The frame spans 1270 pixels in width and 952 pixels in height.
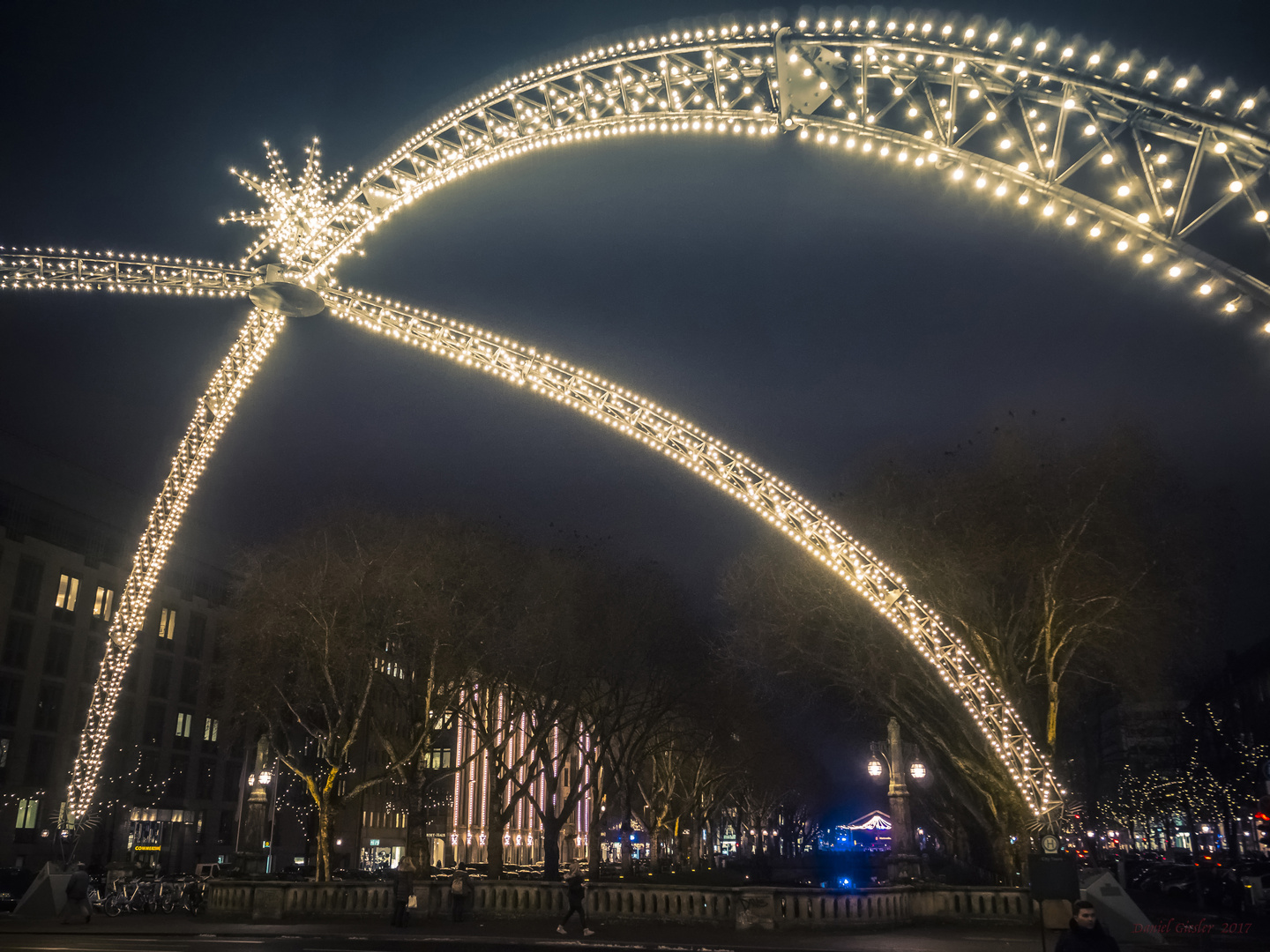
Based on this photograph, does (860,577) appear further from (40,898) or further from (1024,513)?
(40,898)

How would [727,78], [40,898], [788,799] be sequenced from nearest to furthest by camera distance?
[727,78] < [40,898] < [788,799]

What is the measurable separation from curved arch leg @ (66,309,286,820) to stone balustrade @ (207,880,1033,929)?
536 cm

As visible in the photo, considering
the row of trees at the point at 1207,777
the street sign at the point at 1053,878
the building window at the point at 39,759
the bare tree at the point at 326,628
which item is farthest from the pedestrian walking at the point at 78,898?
the row of trees at the point at 1207,777

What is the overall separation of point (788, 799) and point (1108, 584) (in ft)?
271

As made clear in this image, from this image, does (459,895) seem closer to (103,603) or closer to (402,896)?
(402,896)

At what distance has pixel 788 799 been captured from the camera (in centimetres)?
10412

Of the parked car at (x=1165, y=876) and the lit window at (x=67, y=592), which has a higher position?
the lit window at (x=67, y=592)

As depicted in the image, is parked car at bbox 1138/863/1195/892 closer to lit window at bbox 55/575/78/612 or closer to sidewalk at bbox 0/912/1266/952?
sidewalk at bbox 0/912/1266/952

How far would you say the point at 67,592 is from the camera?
55.8m

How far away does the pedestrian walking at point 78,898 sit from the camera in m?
23.4

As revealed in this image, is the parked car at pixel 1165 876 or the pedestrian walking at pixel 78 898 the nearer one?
the pedestrian walking at pixel 78 898

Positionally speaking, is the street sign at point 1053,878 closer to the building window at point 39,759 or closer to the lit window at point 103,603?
the building window at point 39,759

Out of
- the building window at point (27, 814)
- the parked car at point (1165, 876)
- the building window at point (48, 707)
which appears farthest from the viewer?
the building window at point (48, 707)

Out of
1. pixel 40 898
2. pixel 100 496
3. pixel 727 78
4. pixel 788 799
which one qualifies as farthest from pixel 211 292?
pixel 788 799
